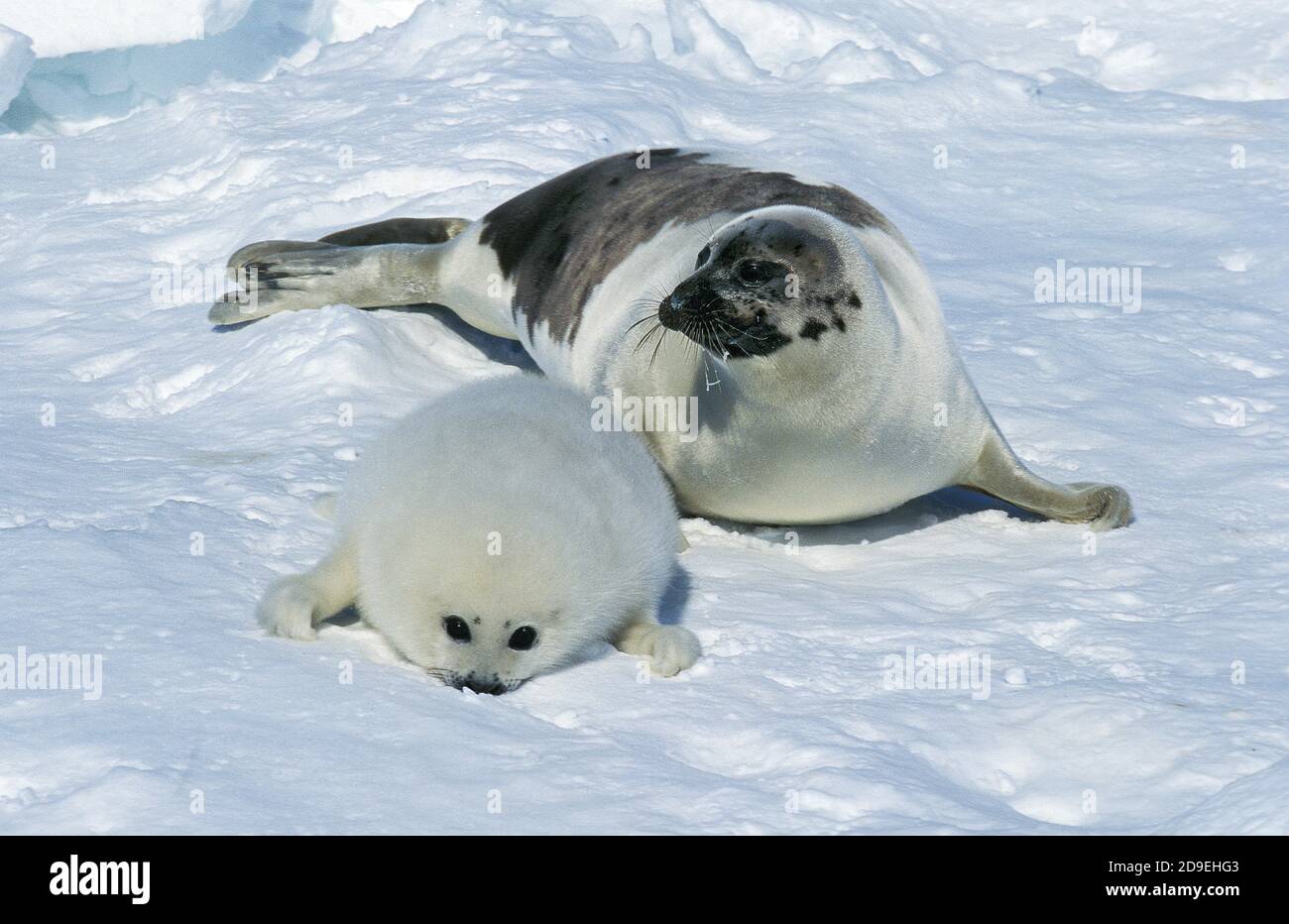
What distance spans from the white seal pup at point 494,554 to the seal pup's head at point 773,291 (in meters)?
0.42

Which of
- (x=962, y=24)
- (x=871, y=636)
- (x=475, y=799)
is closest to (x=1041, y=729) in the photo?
(x=871, y=636)

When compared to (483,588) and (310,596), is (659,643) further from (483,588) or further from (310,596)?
(310,596)

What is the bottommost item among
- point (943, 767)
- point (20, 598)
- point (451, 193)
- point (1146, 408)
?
point (943, 767)

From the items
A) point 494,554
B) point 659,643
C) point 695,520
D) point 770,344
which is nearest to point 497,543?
point 494,554

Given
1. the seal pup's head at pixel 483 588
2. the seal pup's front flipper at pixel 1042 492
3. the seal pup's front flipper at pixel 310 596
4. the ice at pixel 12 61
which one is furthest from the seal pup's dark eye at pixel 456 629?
the ice at pixel 12 61

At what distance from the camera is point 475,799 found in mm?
2346

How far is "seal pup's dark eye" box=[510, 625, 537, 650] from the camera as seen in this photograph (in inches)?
113

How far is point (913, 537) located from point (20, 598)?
2.04 meters

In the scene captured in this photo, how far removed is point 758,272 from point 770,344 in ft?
0.52

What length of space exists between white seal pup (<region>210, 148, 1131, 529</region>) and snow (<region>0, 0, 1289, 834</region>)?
0.15 meters

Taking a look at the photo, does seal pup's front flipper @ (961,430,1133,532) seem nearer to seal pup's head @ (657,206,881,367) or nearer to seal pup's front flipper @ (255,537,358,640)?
seal pup's head @ (657,206,881,367)

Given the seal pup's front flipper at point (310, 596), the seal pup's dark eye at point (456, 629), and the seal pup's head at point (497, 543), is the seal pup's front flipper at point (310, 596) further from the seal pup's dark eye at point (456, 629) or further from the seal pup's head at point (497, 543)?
the seal pup's dark eye at point (456, 629)

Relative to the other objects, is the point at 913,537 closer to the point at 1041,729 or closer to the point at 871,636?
the point at 871,636

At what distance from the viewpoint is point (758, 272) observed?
354cm
